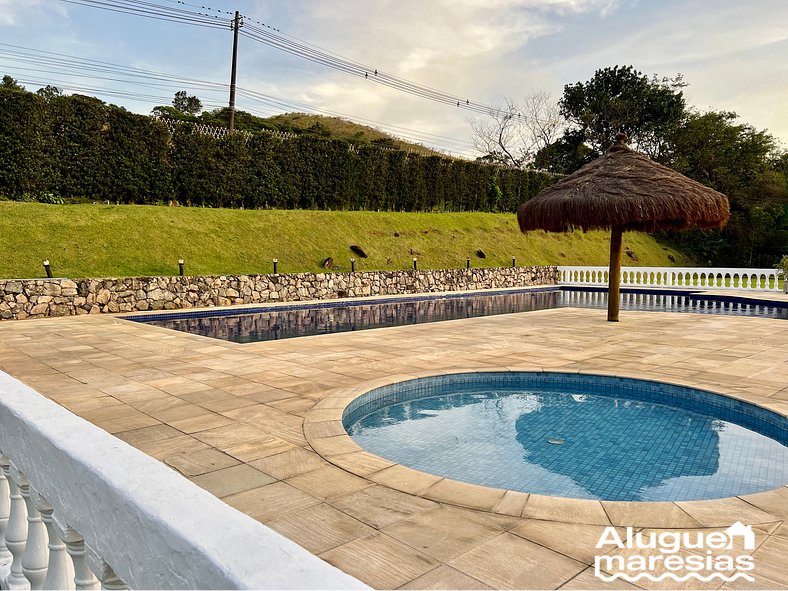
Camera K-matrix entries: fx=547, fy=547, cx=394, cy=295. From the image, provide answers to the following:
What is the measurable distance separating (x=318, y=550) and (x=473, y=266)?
2161 cm

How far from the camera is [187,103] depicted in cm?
5622

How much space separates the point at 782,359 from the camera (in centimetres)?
795

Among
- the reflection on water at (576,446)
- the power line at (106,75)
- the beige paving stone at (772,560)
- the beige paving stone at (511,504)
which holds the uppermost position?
the power line at (106,75)

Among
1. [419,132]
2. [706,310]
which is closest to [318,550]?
[706,310]

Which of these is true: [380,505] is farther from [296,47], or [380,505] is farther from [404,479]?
[296,47]

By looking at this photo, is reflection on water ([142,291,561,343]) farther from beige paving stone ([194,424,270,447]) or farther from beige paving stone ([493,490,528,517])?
beige paving stone ([493,490,528,517])

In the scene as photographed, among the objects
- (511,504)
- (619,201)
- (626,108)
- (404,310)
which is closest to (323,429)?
(511,504)

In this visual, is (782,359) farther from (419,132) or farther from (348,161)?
(419,132)

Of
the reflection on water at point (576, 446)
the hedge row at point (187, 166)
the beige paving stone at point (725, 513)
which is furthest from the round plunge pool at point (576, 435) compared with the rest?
the hedge row at point (187, 166)

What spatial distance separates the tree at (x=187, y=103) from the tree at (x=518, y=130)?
96.5 ft

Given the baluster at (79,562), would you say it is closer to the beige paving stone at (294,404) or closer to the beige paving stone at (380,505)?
the beige paving stone at (380,505)

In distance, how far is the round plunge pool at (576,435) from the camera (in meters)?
4.57

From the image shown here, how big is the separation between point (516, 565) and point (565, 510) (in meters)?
0.78

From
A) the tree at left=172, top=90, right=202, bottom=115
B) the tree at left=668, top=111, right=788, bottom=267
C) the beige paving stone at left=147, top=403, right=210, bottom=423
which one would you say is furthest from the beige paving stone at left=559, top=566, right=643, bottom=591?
the tree at left=172, top=90, right=202, bottom=115
